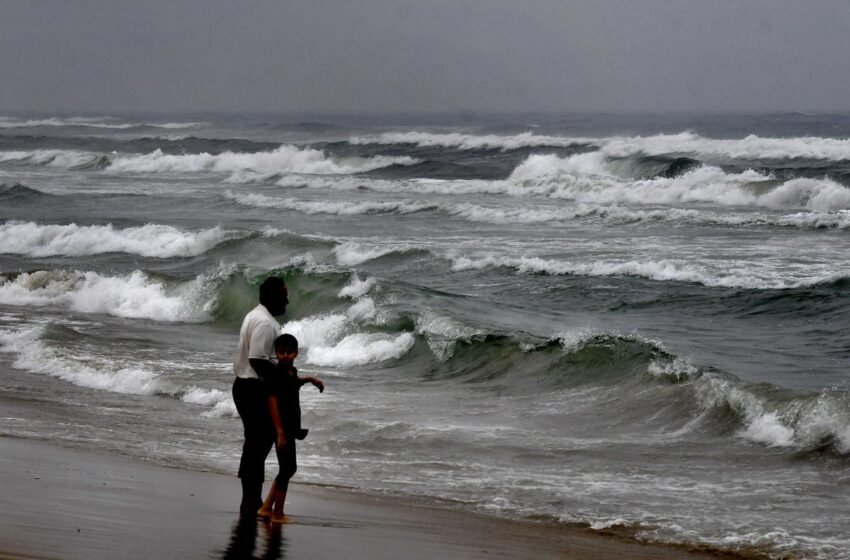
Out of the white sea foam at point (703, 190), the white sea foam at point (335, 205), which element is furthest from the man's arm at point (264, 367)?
the white sea foam at point (703, 190)

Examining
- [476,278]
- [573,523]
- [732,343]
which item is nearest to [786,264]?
[476,278]

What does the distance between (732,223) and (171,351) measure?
57.0 ft

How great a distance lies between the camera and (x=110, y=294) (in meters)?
20.5

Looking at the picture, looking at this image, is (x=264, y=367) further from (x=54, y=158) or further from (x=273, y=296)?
(x=54, y=158)

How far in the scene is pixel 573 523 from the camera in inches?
314

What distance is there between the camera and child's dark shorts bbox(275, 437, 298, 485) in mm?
6816

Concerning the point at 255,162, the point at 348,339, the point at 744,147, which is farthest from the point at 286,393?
the point at 255,162

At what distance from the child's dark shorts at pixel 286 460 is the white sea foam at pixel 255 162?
158 ft

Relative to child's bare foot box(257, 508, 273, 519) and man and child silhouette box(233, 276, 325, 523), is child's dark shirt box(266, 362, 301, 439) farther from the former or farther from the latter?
child's bare foot box(257, 508, 273, 519)

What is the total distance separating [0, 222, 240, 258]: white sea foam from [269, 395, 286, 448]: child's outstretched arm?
20.1m

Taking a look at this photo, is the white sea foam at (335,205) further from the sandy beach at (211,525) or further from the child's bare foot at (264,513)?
the child's bare foot at (264,513)

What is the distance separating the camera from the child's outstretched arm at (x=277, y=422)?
6.70 metres

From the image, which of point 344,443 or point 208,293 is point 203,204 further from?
point 344,443

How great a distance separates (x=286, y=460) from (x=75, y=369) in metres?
7.85
